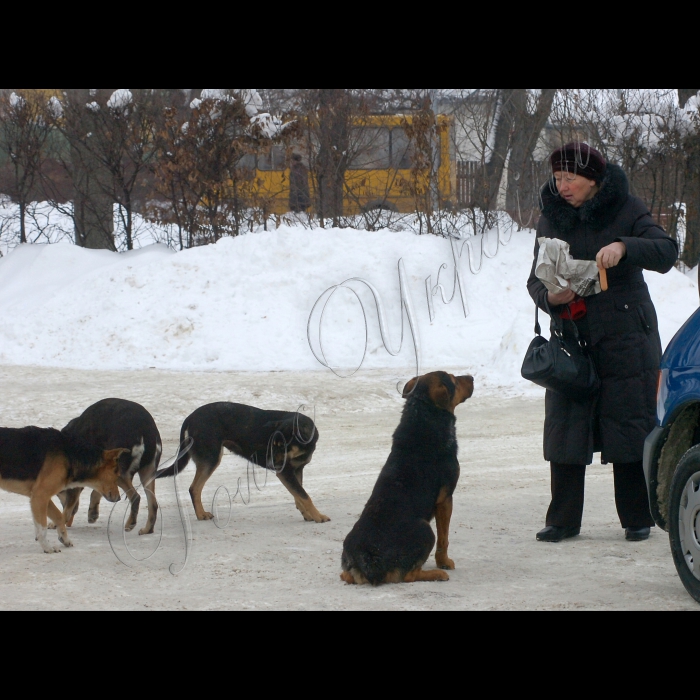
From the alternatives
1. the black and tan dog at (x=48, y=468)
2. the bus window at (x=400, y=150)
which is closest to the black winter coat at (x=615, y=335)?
the black and tan dog at (x=48, y=468)

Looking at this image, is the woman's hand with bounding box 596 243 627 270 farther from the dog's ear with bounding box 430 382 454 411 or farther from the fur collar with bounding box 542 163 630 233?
the dog's ear with bounding box 430 382 454 411

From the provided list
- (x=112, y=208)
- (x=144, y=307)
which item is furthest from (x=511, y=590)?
(x=112, y=208)

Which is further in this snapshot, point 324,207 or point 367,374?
point 324,207

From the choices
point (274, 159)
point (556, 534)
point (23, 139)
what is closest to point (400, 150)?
point (274, 159)

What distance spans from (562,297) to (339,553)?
6.53 feet

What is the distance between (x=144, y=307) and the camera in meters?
16.0

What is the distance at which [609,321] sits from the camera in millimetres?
5527

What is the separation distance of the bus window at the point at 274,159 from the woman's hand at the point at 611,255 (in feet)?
49.0

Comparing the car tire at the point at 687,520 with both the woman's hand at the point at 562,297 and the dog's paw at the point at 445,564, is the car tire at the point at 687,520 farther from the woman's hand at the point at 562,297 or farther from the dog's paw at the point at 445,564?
the woman's hand at the point at 562,297

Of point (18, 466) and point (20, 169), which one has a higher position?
point (20, 169)

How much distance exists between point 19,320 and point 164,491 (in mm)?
9522

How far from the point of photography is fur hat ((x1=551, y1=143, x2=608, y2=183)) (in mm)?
5477

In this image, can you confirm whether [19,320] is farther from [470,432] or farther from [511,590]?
[511,590]

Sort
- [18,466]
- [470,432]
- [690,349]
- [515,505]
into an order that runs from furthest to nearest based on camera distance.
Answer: [470,432]
[515,505]
[18,466]
[690,349]
